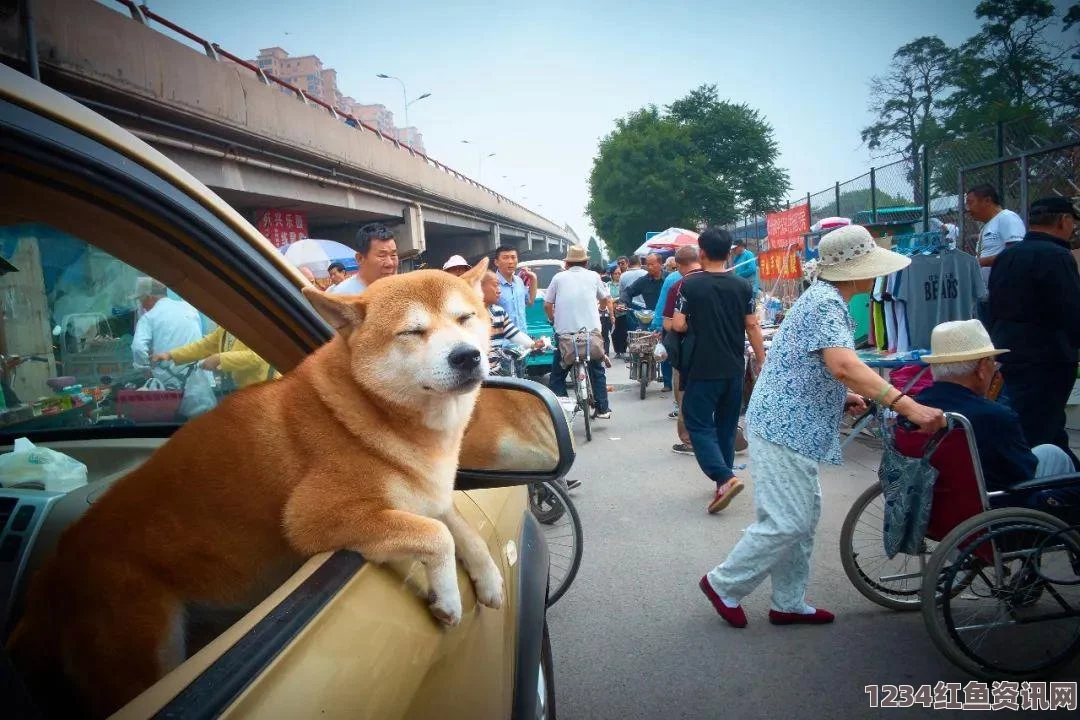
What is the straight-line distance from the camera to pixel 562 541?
4715 mm

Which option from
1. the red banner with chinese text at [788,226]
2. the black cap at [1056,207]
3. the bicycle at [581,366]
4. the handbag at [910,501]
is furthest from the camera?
the red banner with chinese text at [788,226]

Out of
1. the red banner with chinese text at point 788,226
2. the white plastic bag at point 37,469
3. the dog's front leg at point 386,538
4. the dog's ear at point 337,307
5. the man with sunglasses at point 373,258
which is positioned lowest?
the dog's front leg at point 386,538

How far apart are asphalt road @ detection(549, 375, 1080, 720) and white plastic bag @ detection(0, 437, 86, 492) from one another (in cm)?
228

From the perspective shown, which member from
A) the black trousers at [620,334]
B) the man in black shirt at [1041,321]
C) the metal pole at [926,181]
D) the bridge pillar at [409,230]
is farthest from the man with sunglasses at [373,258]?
the bridge pillar at [409,230]

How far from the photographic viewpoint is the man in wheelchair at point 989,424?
327 cm

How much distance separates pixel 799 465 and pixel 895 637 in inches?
42.2

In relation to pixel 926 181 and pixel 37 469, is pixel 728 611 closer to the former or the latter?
pixel 37 469

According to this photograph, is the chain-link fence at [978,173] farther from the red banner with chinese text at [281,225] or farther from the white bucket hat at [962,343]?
the red banner with chinese text at [281,225]

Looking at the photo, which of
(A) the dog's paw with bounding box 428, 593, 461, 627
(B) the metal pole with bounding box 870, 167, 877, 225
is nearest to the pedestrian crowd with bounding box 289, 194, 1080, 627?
(A) the dog's paw with bounding box 428, 593, 461, 627

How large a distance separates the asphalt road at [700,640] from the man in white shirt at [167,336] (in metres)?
2.15

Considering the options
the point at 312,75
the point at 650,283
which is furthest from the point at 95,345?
the point at 312,75

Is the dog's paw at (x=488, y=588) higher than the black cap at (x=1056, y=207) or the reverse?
the reverse

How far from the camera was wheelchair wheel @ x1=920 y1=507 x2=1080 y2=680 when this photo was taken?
3.04 metres

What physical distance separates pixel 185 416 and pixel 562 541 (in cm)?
295
